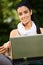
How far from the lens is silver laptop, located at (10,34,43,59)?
1467 mm

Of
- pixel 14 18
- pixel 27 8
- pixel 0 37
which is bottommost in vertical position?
pixel 0 37

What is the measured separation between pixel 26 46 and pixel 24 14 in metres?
0.39

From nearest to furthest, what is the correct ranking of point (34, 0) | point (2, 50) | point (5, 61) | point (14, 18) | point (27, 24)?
point (5, 61) → point (2, 50) → point (27, 24) → point (14, 18) → point (34, 0)

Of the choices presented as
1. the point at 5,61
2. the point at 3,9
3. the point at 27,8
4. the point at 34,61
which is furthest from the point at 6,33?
the point at 5,61

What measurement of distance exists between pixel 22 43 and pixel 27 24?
0.39 m

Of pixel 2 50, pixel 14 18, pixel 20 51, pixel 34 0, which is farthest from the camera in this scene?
pixel 34 0

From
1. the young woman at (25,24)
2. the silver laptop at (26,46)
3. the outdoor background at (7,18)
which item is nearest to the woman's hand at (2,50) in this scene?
the young woman at (25,24)

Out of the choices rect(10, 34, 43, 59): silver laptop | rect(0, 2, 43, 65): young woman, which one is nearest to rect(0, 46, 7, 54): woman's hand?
rect(0, 2, 43, 65): young woman

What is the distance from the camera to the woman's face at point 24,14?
1811mm

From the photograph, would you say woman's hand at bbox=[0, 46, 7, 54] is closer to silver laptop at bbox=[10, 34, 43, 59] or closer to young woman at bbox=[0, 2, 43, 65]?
young woman at bbox=[0, 2, 43, 65]

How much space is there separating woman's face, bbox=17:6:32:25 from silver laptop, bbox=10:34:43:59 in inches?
13.8

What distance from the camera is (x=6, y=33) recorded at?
126 inches

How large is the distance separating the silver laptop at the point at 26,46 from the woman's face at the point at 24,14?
35 centimetres

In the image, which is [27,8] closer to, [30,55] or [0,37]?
[30,55]
